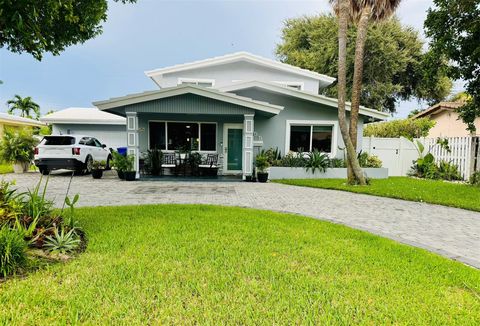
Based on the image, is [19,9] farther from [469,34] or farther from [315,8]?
[315,8]

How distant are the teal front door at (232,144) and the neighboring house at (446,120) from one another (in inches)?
519

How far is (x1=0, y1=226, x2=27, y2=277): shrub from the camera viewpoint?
3160 millimetres

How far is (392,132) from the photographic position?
839 inches

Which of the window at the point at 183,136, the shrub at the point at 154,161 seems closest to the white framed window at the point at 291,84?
the window at the point at 183,136

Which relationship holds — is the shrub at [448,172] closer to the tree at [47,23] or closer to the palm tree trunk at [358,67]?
the palm tree trunk at [358,67]

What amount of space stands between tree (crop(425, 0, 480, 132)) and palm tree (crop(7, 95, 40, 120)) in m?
46.6

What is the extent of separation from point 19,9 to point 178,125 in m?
10.0

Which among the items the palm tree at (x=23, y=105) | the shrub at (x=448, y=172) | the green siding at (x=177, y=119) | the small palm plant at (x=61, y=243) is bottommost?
the small palm plant at (x=61, y=243)

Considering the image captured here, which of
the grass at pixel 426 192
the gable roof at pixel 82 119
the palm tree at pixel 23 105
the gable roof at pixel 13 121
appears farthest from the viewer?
the palm tree at pixel 23 105

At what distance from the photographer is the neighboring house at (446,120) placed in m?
17.2

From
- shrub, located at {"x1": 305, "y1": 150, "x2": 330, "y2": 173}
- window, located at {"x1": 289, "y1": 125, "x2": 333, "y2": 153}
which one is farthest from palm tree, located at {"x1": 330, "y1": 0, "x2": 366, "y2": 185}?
window, located at {"x1": 289, "y1": 125, "x2": 333, "y2": 153}

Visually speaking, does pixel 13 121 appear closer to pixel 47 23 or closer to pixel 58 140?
pixel 58 140

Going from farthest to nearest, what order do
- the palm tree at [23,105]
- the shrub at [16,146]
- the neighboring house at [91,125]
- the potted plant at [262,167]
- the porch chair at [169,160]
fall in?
the palm tree at [23,105] → the neighboring house at [91,125] → the shrub at [16,146] → the porch chair at [169,160] → the potted plant at [262,167]

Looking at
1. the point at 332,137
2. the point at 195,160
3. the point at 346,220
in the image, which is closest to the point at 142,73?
the point at 195,160
